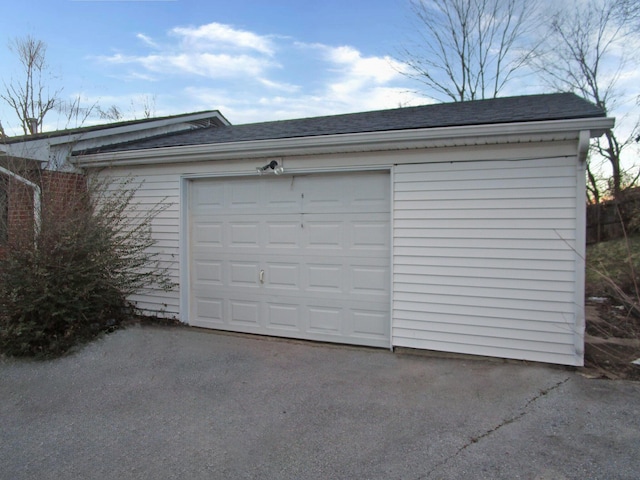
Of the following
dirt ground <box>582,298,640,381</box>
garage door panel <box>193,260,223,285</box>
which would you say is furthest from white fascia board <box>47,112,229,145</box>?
dirt ground <box>582,298,640,381</box>

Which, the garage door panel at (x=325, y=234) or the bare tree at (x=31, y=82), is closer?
the garage door panel at (x=325, y=234)

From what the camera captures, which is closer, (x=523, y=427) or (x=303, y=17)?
(x=523, y=427)

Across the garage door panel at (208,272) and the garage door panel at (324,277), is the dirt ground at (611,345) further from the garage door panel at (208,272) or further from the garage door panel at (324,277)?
the garage door panel at (208,272)

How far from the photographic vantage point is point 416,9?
50.3 ft

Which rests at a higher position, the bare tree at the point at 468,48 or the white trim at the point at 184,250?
the bare tree at the point at 468,48

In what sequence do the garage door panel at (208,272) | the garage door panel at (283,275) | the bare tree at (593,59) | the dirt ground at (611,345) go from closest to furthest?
the dirt ground at (611,345), the garage door panel at (283,275), the garage door panel at (208,272), the bare tree at (593,59)

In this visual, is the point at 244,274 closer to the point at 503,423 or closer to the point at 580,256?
the point at 503,423

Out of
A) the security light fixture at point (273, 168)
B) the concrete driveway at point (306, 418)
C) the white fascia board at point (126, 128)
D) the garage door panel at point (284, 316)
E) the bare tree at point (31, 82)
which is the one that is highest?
the bare tree at point (31, 82)

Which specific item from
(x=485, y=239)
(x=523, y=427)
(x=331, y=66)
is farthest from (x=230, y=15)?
(x=523, y=427)

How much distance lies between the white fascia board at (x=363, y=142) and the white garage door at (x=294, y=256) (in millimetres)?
409

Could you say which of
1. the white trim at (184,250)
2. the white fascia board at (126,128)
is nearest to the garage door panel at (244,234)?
the white trim at (184,250)

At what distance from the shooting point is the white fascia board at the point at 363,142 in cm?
404

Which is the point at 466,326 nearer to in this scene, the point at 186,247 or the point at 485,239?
the point at 485,239

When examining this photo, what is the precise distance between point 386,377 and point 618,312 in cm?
486
